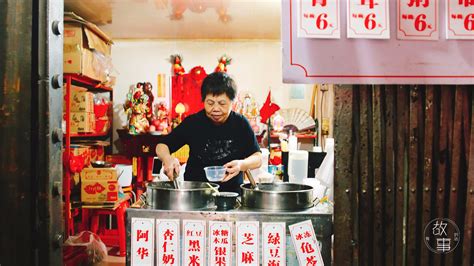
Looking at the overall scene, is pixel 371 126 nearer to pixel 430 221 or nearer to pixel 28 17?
pixel 430 221

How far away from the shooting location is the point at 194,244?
193 cm

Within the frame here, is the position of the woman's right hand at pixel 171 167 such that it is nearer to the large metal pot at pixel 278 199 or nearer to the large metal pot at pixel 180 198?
the large metal pot at pixel 180 198

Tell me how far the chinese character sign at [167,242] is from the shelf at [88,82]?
13.7 ft

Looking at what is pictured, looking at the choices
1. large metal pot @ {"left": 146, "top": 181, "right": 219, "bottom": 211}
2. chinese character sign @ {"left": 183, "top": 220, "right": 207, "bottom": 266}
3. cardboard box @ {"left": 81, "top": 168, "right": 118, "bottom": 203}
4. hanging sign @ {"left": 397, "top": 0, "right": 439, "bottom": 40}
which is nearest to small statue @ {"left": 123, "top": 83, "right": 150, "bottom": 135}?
cardboard box @ {"left": 81, "top": 168, "right": 118, "bottom": 203}

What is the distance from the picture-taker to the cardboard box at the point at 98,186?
17.9 feet

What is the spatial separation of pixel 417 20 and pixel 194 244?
1386 mm

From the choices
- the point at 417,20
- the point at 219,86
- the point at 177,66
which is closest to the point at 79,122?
the point at 177,66

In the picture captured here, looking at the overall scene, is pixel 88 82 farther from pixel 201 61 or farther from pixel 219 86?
pixel 219 86

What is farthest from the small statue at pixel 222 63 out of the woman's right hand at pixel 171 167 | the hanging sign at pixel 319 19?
the hanging sign at pixel 319 19

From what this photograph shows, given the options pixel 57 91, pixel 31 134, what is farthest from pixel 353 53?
pixel 31 134

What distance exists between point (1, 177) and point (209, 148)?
1747 mm

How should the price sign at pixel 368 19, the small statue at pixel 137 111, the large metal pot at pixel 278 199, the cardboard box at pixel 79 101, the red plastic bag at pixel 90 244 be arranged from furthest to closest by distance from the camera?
the small statue at pixel 137 111 < the cardboard box at pixel 79 101 < the red plastic bag at pixel 90 244 < the large metal pot at pixel 278 199 < the price sign at pixel 368 19

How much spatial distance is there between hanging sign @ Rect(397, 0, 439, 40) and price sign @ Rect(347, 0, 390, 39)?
59 mm

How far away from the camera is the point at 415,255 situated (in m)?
1.73
